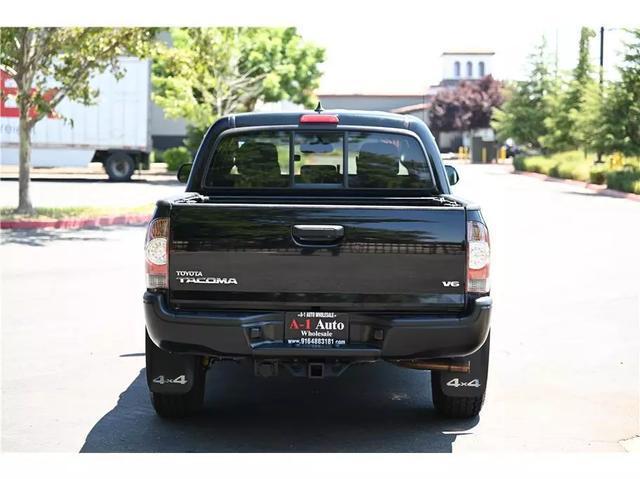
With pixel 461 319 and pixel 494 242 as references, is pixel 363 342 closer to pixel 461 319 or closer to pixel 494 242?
pixel 461 319

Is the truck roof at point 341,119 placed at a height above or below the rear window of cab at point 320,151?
above

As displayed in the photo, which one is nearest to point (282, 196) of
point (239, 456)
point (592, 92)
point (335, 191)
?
point (335, 191)

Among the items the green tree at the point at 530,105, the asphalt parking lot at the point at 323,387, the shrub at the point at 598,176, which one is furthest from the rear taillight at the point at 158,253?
the green tree at the point at 530,105

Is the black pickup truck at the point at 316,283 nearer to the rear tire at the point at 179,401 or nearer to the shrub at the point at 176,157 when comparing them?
the rear tire at the point at 179,401

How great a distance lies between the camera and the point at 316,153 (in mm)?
7449

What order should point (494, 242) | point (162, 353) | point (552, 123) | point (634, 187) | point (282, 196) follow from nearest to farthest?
1. point (162, 353)
2. point (282, 196)
3. point (494, 242)
4. point (634, 187)
5. point (552, 123)

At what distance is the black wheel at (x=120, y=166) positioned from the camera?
37.8 m

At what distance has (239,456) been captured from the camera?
5.52m

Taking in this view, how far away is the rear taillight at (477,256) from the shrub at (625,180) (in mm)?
28563

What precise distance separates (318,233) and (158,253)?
2.91 ft

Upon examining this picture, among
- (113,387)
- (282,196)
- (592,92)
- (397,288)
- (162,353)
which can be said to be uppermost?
(592,92)

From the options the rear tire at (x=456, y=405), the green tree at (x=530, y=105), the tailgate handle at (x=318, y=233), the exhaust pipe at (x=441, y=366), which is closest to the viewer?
the tailgate handle at (x=318, y=233)

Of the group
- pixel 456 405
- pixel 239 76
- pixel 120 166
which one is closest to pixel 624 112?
pixel 239 76

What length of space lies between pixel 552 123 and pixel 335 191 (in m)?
50.3
